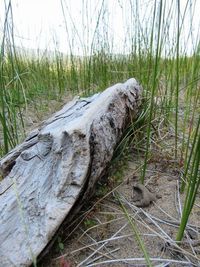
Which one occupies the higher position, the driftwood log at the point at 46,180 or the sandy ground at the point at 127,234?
the driftwood log at the point at 46,180

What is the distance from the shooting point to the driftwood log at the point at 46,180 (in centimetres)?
82

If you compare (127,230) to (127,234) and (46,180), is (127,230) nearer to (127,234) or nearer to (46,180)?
(127,234)

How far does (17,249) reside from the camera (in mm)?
809

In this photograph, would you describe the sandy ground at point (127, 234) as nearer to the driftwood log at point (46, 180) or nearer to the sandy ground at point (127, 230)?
the sandy ground at point (127, 230)

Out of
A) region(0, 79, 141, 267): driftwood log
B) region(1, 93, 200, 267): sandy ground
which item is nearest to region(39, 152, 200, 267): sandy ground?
region(1, 93, 200, 267): sandy ground

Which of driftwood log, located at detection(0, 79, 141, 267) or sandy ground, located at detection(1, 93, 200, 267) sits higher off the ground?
driftwood log, located at detection(0, 79, 141, 267)

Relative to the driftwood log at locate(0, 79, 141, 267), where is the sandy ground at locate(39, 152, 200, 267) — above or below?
below

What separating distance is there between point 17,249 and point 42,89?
2250 mm

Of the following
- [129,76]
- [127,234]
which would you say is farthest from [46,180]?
[129,76]

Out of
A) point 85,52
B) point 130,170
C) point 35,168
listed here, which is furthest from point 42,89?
point 35,168

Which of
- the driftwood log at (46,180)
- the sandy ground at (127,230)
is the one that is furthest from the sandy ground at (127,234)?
the driftwood log at (46,180)

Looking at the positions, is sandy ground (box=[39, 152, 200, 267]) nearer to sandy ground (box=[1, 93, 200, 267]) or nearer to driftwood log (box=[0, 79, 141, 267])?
sandy ground (box=[1, 93, 200, 267])

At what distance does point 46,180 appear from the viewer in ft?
3.10

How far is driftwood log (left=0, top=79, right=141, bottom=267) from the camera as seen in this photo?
82 centimetres
